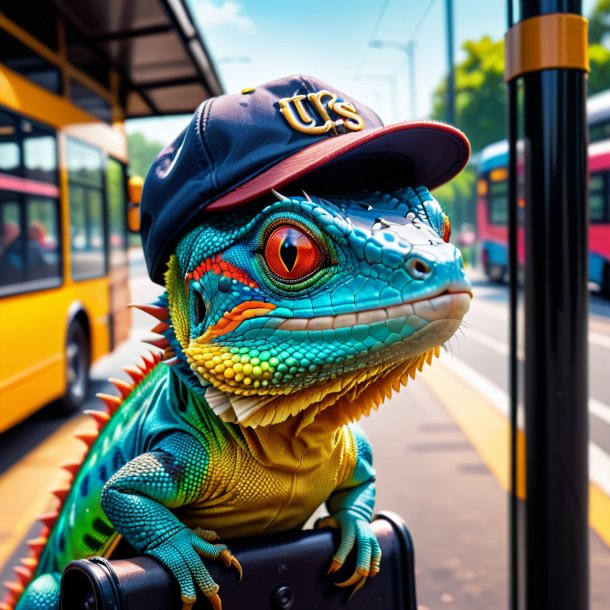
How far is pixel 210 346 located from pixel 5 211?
15.2ft

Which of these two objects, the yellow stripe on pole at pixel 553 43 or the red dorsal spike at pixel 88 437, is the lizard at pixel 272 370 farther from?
the yellow stripe on pole at pixel 553 43

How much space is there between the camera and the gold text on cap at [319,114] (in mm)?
1034

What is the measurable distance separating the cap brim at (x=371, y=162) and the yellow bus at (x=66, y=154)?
2.92m

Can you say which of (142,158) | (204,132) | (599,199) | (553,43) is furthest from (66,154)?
(142,158)

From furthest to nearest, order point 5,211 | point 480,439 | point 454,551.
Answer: point 480,439
point 5,211
point 454,551

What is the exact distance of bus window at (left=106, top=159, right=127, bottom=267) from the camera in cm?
760

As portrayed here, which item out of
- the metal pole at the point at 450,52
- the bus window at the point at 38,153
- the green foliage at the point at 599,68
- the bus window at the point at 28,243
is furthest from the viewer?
the green foliage at the point at 599,68

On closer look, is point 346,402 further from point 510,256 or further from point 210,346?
point 510,256

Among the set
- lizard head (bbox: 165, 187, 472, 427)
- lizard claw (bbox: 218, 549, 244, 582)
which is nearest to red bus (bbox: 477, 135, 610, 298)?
lizard head (bbox: 165, 187, 472, 427)

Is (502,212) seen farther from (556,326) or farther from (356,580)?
(356,580)

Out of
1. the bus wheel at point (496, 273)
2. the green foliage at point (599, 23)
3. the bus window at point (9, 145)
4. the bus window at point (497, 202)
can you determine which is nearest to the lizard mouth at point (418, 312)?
the bus window at point (9, 145)

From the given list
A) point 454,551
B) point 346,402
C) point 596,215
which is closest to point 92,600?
point 346,402

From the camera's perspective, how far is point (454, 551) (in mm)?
3570

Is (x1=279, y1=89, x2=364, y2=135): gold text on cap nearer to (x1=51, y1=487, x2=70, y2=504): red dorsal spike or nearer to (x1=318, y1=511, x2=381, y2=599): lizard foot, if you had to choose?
(x1=318, y1=511, x2=381, y2=599): lizard foot
